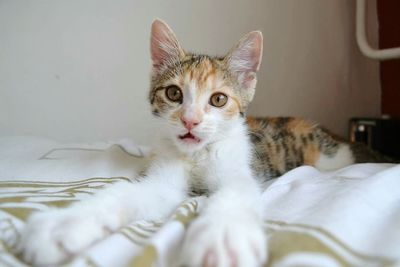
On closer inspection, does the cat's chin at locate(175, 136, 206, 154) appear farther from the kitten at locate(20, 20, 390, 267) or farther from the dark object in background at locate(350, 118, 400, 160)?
the dark object in background at locate(350, 118, 400, 160)

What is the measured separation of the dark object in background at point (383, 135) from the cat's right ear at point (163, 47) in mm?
1251

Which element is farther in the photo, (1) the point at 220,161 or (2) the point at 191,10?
(2) the point at 191,10

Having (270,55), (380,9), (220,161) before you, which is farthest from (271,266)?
(380,9)

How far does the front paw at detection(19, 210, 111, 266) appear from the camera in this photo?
465 mm

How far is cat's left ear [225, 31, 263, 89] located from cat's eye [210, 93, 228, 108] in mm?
140

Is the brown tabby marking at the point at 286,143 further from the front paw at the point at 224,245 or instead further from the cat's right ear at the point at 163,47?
the front paw at the point at 224,245

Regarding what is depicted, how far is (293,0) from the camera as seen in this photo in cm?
186

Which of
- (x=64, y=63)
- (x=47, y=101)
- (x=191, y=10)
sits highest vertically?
(x=191, y=10)

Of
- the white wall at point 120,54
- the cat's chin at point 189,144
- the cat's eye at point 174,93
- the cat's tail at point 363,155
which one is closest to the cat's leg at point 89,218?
the cat's chin at point 189,144

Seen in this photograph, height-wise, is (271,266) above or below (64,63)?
below

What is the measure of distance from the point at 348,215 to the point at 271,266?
194mm

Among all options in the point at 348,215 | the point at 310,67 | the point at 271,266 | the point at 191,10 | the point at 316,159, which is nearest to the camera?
the point at 271,266

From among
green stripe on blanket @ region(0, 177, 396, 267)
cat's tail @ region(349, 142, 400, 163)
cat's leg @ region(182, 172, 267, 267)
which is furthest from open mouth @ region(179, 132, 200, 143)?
cat's tail @ region(349, 142, 400, 163)

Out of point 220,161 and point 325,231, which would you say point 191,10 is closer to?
point 220,161
